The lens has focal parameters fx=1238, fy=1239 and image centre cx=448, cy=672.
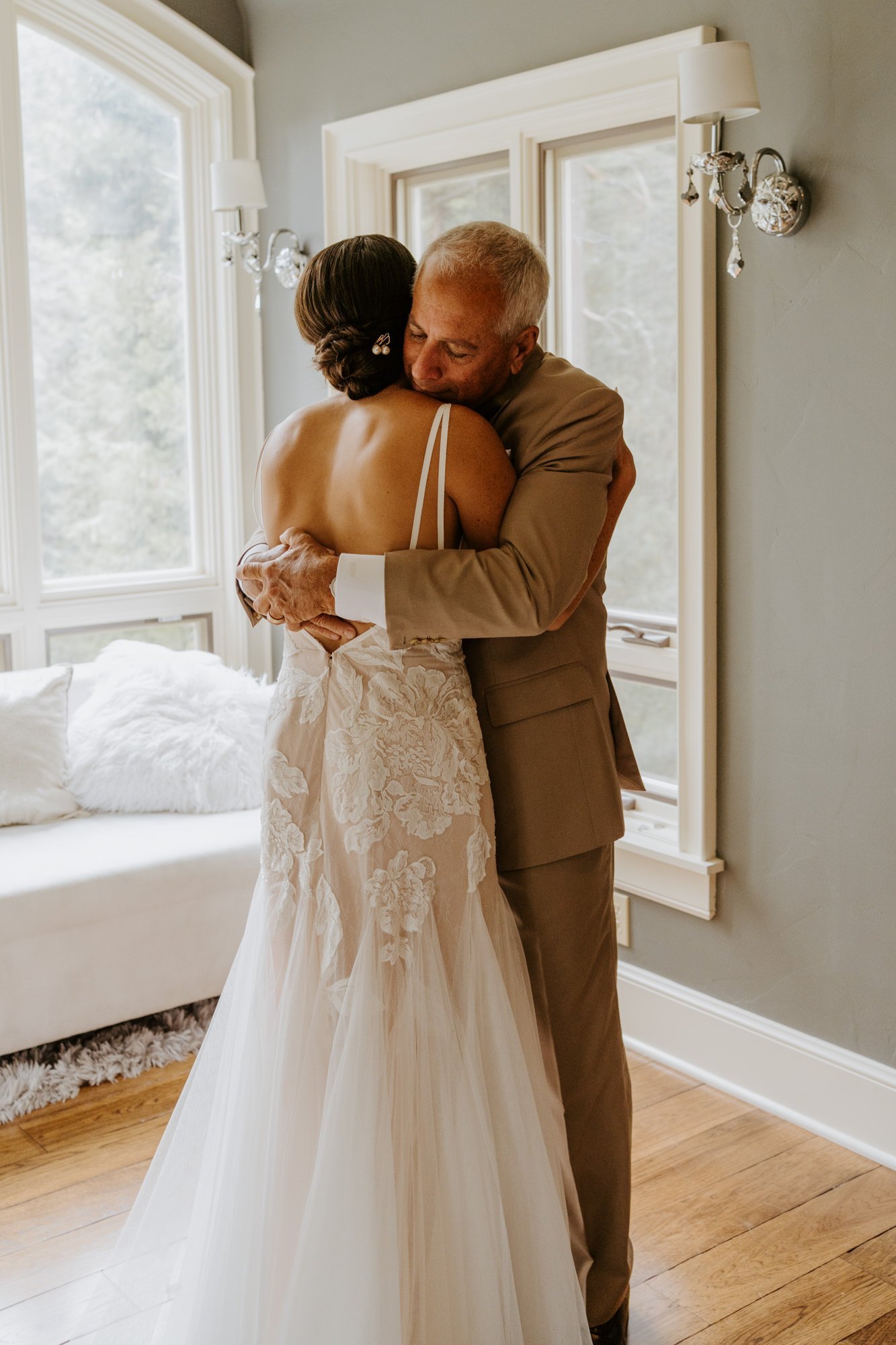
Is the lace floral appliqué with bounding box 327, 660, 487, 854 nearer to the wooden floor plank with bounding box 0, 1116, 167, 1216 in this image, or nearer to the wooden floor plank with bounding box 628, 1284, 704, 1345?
the wooden floor plank with bounding box 628, 1284, 704, 1345

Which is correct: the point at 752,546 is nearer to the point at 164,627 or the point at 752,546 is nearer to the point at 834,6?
the point at 834,6

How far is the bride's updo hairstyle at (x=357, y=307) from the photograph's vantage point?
1.65m

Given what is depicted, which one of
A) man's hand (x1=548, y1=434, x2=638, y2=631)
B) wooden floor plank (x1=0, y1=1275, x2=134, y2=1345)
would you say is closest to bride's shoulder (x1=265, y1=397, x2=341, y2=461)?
man's hand (x1=548, y1=434, x2=638, y2=631)

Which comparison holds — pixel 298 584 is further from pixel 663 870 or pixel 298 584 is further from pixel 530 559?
pixel 663 870

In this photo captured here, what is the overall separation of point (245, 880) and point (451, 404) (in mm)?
1881

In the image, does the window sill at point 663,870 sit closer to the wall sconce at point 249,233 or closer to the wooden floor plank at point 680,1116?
the wooden floor plank at point 680,1116

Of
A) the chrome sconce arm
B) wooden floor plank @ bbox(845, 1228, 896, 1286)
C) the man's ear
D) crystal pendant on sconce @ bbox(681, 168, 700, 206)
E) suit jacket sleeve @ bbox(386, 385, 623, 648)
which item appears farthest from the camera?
the chrome sconce arm

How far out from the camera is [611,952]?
1.95 m

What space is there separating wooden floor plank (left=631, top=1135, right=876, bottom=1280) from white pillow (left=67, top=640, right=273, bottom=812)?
157 cm

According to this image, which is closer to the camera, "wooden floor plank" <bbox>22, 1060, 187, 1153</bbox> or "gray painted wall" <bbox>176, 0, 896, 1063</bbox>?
"gray painted wall" <bbox>176, 0, 896, 1063</bbox>

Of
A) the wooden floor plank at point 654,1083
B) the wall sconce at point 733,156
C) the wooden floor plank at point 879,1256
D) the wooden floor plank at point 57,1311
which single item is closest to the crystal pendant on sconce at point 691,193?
the wall sconce at point 733,156

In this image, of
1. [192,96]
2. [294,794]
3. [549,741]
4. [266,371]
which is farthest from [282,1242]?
[192,96]

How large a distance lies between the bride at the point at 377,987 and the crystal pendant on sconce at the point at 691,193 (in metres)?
1.01

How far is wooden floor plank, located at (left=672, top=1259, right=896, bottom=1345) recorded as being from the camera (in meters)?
2.01
